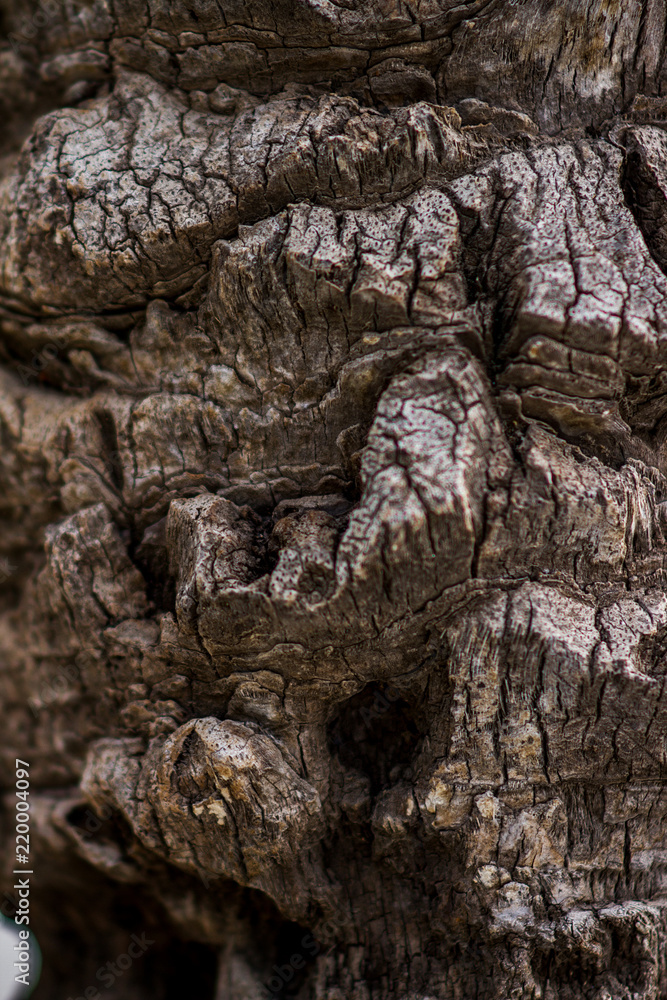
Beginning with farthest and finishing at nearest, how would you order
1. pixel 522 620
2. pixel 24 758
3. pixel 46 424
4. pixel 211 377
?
pixel 24 758 → pixel 46 424 → pixel 211 377 → pixel 522 620

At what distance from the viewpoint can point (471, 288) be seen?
1.66 metres

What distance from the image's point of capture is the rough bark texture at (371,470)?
1.59 metres

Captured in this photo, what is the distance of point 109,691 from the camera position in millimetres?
1999

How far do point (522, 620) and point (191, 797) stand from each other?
3.14 ft

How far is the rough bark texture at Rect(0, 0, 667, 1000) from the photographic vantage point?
159 cm

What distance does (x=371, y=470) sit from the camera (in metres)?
1.56

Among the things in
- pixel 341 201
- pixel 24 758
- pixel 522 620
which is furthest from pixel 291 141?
pixel 24 758

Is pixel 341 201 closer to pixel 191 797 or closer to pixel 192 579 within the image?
pixel 192 579

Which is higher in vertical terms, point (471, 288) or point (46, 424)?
point (471, 288)

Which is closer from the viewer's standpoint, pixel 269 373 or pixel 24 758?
pixel 269 373

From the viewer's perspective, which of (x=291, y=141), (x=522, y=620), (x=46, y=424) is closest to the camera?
(x=522, y=620)

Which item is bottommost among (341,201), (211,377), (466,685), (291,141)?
(466,685)

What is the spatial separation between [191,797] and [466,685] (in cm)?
77

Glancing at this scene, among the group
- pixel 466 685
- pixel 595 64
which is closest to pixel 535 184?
pixel 595 64
